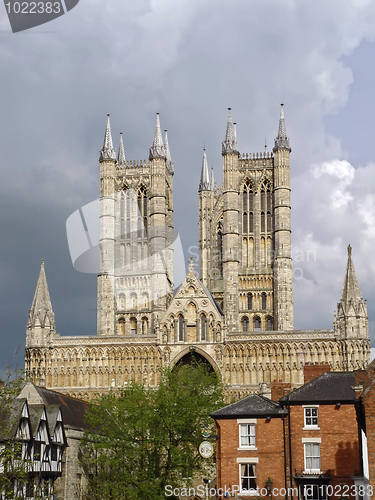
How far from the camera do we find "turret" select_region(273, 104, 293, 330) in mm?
76250

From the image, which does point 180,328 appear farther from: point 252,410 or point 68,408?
point 252,410

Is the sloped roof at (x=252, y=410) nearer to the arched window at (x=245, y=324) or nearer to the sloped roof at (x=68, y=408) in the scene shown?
the sloped roof at (x=68, y=408)

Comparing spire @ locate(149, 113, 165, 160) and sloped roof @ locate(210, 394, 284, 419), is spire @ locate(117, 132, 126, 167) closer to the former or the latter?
spire @ locate(149, 113, 165, 160)

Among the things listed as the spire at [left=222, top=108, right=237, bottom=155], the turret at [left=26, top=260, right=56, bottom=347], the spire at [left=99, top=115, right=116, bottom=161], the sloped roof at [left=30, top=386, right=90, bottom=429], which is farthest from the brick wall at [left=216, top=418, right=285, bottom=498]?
the spire at [left=99, top=115, right=116, bottom=161]

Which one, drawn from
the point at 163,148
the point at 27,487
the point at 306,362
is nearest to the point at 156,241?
the point at 163,148

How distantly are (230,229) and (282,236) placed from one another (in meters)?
5.20

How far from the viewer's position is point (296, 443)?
30.8 meters

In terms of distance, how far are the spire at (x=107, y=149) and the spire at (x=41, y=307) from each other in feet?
61.2

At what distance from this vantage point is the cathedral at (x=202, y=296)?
63.2 meters

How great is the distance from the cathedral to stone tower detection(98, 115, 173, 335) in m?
0.11

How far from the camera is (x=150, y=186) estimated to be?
273ft

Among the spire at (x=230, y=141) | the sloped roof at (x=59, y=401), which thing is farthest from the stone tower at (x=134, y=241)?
the sloped roof at (x=59, y=401)

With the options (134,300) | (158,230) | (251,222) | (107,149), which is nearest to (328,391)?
(134,300)

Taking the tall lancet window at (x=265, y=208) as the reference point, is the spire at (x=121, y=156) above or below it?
above
